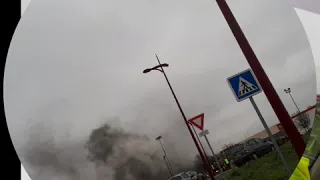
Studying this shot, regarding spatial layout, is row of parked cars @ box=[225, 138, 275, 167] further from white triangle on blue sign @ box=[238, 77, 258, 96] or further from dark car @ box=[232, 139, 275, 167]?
white triangle on blue sign @ box=[238, 77, 258, 96]

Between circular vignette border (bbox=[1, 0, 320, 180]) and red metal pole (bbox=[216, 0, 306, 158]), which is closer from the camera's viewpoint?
red metal pole (bbox=[216, 0, 306, 158])

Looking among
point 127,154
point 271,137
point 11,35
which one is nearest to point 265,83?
point 271,137

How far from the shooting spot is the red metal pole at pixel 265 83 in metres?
1.12

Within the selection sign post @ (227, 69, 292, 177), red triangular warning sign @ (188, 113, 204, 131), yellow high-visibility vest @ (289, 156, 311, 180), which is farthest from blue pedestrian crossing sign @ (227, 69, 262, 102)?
yellow high-visibility vest @ (289, 156, 311, 180)

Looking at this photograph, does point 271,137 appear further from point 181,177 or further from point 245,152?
point 181,177

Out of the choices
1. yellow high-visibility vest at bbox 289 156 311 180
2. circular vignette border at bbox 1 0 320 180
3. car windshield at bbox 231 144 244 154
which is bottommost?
yellow high-visibility vest at bbox 289 156 311 180

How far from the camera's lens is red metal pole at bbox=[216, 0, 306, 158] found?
43.9 inches

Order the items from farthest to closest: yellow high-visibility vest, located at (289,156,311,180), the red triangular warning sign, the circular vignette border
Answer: the circular vignette border → the red triangular warning sign → yellow high-visibility vest, located at (289,156,311,180)

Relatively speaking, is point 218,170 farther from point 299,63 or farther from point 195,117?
point 299,63

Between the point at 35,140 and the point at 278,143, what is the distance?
1.05 m

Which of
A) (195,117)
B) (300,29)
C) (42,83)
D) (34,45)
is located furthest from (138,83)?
(300,29)

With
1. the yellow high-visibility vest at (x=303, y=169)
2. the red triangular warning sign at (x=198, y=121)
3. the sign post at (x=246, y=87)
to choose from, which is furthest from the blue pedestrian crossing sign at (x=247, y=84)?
the yellow high-visibility vest at (x=303, y=169)

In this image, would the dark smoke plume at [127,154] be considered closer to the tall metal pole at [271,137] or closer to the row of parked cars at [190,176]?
the row of parked cars at [190,176]

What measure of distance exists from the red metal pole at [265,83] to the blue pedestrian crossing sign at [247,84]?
2 cm
